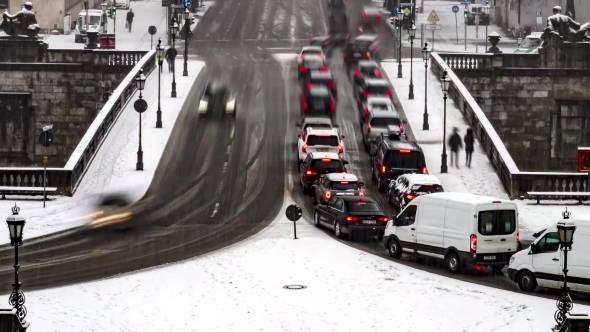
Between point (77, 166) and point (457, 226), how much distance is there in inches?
765

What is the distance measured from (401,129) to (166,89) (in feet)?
52.3

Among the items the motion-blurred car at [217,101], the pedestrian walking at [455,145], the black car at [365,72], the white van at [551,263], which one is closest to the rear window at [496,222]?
the white van at [551,263]

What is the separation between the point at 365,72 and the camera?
2601 inches

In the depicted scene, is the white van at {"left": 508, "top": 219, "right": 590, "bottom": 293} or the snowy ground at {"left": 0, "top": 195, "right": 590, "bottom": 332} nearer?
the snowy ground at {"left": 0, "top": 195, "right": 590, "bottom": 332}

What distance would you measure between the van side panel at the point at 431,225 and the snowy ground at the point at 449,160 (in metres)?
7.38

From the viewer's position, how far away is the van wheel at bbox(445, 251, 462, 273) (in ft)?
118

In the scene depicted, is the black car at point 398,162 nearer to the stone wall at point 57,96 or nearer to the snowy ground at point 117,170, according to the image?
the snowy ground at point 117,170

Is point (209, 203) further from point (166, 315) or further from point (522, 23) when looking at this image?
point (522, 23)

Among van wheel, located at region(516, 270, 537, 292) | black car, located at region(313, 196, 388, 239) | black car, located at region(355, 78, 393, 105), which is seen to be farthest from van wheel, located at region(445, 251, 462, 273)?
black car, located at region(355, 78, 393, 105)

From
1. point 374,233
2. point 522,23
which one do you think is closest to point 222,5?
point 522,23

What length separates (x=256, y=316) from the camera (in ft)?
102

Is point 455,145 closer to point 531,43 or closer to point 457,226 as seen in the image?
point 457,226

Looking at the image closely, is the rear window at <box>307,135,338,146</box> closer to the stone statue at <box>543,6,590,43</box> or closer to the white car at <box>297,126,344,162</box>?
the white car at <box>297,126,344,162</box>

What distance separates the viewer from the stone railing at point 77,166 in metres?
48.4
